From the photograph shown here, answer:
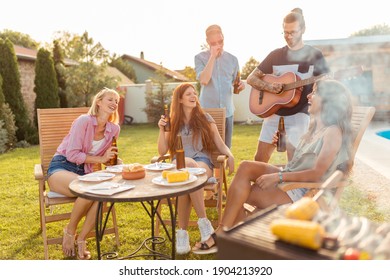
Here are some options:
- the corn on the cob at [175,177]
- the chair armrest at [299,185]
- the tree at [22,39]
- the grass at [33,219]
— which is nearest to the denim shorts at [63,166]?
the grass at [33,219]

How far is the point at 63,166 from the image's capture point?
10.7 feet

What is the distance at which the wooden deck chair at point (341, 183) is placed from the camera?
2.39 m

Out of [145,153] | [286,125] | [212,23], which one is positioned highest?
[212,23]

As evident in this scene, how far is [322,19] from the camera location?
449cm

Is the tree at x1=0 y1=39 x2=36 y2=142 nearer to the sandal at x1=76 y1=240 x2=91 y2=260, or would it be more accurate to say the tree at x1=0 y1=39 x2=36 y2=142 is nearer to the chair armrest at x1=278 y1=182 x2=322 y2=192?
the sandal at x1=76 y1=240 x2=91 y2=260

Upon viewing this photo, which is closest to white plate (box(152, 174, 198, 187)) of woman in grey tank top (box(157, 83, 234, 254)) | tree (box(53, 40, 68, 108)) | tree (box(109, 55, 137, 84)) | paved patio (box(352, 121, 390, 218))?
woman in grey tank top (box(157, 83, 234, 254))

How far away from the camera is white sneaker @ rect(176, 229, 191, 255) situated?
119 inches

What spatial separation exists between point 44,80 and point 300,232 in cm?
1087

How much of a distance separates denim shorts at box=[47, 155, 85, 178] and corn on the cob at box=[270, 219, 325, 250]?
232 cm

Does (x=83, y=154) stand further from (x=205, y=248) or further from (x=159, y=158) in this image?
(x=205, y=248)

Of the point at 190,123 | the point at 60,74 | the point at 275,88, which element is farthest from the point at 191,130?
the point at 60,74

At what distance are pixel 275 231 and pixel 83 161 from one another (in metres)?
2.26

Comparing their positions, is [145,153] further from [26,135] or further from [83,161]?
[83,161]
